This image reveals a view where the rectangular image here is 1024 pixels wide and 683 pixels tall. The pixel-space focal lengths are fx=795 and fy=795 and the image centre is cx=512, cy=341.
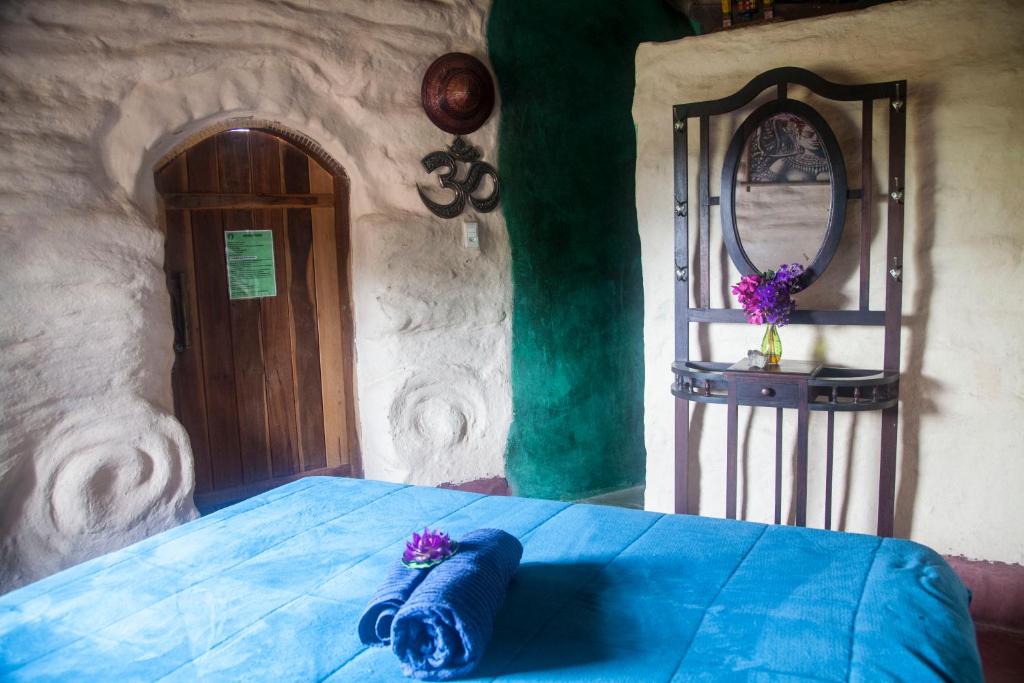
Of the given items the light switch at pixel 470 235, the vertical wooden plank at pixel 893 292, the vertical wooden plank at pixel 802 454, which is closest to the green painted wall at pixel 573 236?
the light switch at pixel 470 235

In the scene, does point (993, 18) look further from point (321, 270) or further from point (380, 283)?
point (321, 270)

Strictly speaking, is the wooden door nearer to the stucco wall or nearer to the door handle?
the door handle

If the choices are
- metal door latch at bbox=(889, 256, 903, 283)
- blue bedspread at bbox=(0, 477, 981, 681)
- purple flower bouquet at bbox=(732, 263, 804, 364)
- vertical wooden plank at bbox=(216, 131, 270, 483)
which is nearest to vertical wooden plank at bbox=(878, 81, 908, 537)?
metal door latch at bbox=(889, 256, 903, 283)

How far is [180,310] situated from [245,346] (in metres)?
0.29

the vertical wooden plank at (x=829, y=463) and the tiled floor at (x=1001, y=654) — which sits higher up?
the vertical wooden plank at (x=829, y=463)

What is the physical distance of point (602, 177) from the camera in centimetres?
411

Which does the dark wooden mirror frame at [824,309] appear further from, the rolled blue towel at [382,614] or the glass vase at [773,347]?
→ the rolled blue towel at [382,614]

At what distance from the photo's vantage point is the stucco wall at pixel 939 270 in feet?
8.24

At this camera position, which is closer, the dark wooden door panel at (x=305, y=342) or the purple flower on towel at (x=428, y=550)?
the purple flower on towel at (x=428, y=550)

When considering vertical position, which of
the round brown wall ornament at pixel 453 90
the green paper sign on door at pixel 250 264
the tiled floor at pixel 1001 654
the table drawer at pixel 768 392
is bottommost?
the tiled floor at pixel 1001 654

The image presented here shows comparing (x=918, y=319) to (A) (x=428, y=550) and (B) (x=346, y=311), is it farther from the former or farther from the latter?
(B) (x=346, y=311)

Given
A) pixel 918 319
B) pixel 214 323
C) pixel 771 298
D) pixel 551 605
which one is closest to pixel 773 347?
pixel 771 298

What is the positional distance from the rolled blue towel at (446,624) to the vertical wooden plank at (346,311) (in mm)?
2118

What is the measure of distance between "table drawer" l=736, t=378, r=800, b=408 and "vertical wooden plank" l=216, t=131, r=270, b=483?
1.86 m
